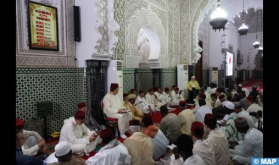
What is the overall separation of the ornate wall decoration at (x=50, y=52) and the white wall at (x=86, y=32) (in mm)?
134

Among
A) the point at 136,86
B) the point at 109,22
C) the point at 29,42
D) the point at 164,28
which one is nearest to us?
the point at 29,42

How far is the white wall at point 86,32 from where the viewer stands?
3.36 metres

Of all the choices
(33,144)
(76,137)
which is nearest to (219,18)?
(76,137)

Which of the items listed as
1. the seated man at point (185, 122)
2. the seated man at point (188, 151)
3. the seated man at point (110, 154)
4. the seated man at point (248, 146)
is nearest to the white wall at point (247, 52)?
the seated man at point (185, 122)

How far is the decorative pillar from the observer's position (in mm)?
3575

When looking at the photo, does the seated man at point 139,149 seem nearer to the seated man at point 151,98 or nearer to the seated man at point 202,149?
the seated man at point 202,149

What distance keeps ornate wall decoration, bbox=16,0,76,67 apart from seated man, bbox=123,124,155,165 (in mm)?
2082

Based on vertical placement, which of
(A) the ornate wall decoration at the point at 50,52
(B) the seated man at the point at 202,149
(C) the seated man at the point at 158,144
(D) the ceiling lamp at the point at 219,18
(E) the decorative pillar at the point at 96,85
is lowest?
(C) the seated man at the point at 158,144

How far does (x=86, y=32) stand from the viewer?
135 inches

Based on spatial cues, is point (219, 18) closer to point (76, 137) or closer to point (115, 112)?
point (115, 112)

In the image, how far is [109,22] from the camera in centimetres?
371
